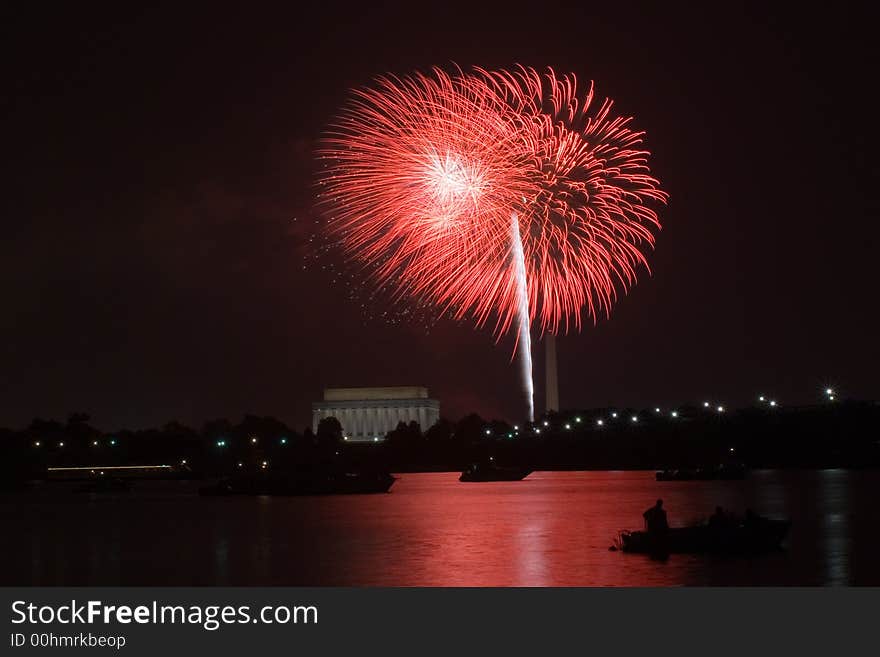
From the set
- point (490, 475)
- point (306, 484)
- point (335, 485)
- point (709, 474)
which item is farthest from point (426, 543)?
point (490, 475)

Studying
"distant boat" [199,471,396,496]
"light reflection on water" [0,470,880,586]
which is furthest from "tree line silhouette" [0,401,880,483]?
"light reflection on water" [0,470,880,586]

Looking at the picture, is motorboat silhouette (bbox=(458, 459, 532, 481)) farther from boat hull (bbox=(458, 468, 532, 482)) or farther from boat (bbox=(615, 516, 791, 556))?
boat (bbox=(615, 516, 791, 556))

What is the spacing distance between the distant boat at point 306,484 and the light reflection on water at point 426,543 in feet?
59.2

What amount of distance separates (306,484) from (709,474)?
4303cm

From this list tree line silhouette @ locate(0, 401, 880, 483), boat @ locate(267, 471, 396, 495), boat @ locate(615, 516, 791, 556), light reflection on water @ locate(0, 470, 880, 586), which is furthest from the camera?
tree line silhouette @ locate(0, 401, 880, 483)

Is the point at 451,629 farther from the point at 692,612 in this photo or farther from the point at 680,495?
the point at 680,495

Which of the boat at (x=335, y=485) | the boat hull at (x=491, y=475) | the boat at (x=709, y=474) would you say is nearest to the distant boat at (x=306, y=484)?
the boat at (x=335, y=485)

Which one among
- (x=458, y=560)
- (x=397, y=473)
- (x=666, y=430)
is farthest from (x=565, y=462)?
(x=458, y=560)

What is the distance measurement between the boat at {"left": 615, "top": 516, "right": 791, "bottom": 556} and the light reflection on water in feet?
2.57

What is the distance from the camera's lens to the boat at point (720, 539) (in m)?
43.9

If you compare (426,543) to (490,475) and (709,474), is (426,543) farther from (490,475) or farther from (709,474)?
(490,475)

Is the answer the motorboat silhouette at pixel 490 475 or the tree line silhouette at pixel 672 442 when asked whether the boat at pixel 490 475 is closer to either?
the motorboat silhouette at pixel 490 475

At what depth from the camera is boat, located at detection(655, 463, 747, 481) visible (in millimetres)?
128500

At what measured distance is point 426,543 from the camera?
5544cm
